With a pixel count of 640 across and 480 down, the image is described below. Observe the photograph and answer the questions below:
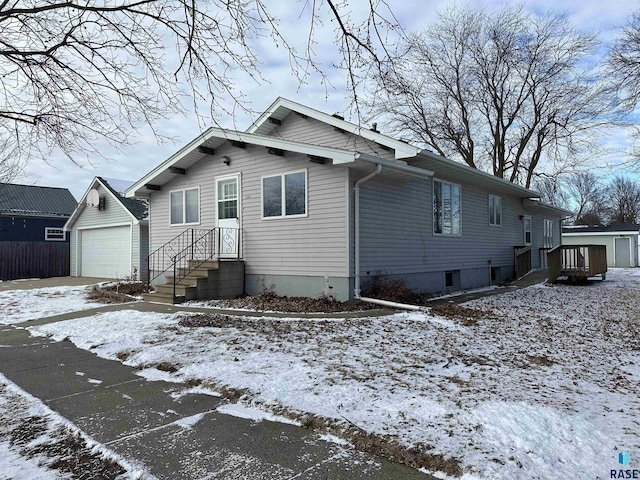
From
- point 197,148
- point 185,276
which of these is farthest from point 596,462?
point 197,148

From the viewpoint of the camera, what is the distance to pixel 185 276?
1156cm

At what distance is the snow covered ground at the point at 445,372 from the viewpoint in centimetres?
315

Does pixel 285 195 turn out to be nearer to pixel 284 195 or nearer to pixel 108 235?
pixel 284 195

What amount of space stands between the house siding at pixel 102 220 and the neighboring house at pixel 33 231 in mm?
864

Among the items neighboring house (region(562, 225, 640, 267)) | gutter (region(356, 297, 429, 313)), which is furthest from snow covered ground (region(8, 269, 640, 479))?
neighboring house (region(562, 225, 640, 267))

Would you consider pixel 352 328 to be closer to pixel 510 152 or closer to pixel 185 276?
pixel 185 276

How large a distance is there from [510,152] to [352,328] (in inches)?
1015

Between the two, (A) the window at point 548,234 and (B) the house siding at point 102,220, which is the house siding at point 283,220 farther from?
(A) the window at point 548,234

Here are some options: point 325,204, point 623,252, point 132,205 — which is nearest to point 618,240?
point 623,252

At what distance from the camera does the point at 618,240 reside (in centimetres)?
3047

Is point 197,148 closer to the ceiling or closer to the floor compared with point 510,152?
closer to the floor

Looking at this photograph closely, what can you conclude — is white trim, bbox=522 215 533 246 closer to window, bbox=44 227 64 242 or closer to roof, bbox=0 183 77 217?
roof, bbox=0 183 77 217

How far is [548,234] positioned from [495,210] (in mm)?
7458

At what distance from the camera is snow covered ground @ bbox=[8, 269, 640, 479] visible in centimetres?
315
